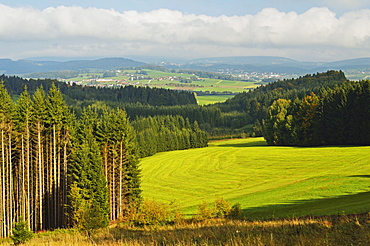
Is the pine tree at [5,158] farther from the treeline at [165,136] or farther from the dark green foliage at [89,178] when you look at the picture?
the treeline at [165,136]

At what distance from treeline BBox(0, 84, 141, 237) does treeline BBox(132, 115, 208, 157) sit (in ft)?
228

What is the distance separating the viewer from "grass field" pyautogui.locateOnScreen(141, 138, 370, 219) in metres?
38.0

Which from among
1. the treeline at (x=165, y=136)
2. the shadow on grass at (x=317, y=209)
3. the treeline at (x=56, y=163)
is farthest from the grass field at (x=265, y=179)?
the treeline at (x=165, y=136)

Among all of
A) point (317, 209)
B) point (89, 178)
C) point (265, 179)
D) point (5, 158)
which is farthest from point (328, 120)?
point (5, 158)

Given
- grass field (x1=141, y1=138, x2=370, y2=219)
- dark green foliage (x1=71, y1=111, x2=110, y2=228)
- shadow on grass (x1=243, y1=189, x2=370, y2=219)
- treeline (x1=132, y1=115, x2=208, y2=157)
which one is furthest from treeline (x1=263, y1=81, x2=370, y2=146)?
dark green foliage (x1=71, y1=111, x2=110, y2=228)

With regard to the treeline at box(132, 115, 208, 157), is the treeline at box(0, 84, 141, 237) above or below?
above

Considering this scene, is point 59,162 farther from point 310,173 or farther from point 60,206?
point 310,173

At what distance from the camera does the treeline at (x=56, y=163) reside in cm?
4156

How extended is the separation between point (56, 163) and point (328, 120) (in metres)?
69.0

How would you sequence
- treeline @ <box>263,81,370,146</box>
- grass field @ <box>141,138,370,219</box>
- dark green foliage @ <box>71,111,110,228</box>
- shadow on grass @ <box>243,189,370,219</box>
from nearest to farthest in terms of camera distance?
shadow on grass @ <box>243,189,370,219</box> → grass field @ <box>141,138,370,219</box> → dark green foliage @ <box>71,111,110,228</box> → treeline @ <box>263,81,370,146</box>

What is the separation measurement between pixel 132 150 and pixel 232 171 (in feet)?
85.3

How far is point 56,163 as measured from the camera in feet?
164

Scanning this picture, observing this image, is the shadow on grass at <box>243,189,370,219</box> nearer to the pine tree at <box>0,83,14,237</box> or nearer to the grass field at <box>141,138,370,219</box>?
the grass field at <box>141,138,370,219</box>

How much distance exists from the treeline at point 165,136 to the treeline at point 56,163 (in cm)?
6957
